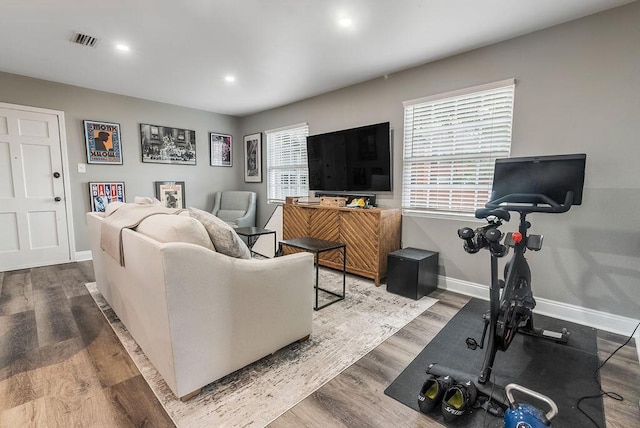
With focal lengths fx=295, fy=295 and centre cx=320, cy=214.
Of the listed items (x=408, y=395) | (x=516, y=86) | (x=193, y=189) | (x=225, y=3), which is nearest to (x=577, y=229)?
(x=516, y=86)

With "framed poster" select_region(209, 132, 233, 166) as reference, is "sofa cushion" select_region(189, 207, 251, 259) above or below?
below

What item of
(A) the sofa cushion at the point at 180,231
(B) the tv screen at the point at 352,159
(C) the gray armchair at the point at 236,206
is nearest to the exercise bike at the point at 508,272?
(A) the sofa cushion at the point at 180,231

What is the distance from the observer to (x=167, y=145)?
16.6 feet

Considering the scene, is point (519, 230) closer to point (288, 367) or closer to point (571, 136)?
point (571, 136)

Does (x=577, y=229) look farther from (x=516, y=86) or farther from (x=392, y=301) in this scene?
(x=392, y=301)

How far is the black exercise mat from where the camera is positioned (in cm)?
152

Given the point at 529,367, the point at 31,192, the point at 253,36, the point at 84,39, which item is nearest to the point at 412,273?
the point at 529,367

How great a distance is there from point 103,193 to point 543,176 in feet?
17.7

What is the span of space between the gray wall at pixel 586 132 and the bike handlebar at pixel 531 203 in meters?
0.68

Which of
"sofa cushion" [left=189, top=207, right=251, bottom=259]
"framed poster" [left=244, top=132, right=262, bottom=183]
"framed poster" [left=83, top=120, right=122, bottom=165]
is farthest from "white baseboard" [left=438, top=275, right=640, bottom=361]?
"framed poster" [left=83, top=120, right=122, bottom=165]

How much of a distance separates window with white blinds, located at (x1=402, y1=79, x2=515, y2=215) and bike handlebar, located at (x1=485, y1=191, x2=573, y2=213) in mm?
838

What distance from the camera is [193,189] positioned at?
17.9 ft

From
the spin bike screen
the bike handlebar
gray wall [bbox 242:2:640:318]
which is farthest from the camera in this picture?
gray wall [bbox 242:2:640:318]

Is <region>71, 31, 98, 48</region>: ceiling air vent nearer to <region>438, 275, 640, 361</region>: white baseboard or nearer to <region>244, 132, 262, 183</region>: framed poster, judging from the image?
<region>244, 132, 262, 183</region>: framed poster
